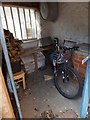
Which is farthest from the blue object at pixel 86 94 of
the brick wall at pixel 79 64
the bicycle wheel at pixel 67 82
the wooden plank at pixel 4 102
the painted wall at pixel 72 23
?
the painted wall at pixel 72 23

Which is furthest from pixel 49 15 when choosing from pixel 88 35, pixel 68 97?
pixel 68 97

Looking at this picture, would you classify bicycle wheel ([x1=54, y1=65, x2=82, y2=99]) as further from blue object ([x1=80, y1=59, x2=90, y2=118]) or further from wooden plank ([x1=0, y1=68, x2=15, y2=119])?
wooden plank ([x1=0, y1=68, x2=15, y2=119])

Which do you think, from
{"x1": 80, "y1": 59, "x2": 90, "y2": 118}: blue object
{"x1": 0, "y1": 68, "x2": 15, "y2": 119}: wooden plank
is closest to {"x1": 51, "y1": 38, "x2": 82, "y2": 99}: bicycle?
{"x1": 80, "y1": 59, "x2": 90, "y2": 118}: blue object

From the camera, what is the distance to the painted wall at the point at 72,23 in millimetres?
2376

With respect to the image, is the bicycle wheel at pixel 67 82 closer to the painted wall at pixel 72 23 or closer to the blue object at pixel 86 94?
the blue object at pixel 86 94

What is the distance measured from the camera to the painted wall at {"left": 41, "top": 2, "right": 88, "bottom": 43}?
93.5 inches

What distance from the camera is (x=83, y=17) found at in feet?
7.77

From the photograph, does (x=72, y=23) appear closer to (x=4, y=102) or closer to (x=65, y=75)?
(x=65, y=75)

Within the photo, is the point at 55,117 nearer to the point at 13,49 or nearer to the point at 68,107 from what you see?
the point at 68,107

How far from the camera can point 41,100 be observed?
217cm

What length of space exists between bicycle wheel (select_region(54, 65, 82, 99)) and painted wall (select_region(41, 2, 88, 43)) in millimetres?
793

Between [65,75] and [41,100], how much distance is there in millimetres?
665

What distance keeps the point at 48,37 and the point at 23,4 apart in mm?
1120

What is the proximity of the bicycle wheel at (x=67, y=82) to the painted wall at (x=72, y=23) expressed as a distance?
793 mm
